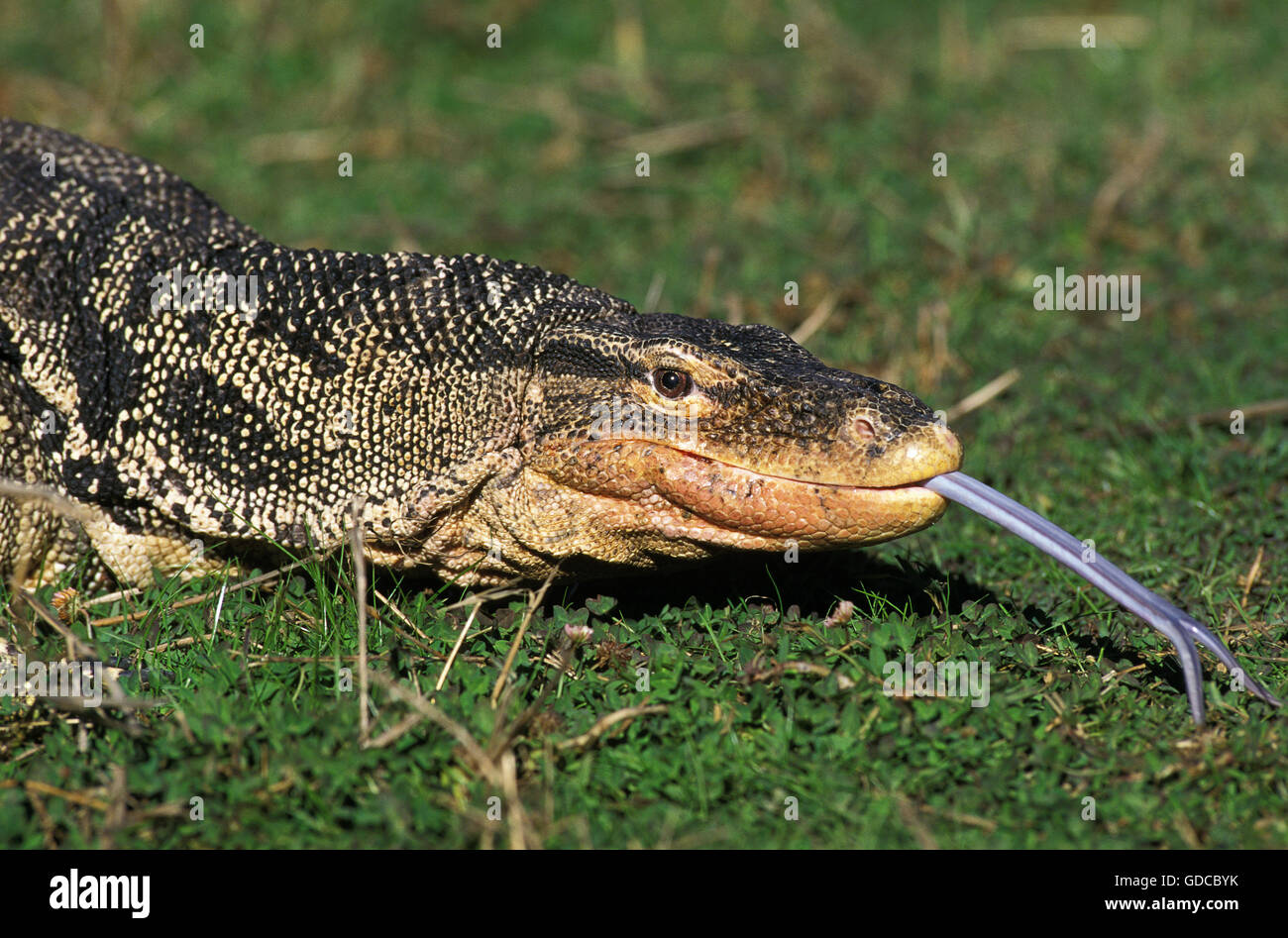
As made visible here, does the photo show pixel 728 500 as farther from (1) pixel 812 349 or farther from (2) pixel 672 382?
(1) pixel 812 349

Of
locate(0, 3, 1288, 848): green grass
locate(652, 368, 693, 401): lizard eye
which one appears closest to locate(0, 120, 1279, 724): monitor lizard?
locate(652, 368, 693, 401): lizard eye

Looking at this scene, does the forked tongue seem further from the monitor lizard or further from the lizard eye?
the lizard eye

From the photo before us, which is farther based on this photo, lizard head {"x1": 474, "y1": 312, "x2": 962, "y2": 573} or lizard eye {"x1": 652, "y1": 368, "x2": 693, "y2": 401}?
lizard eye {"x1": 652, "y1": 368, "x2": 693, "y2": 401}

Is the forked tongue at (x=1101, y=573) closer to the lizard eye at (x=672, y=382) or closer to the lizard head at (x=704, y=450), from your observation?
the lizard head at (x=704, y=450)

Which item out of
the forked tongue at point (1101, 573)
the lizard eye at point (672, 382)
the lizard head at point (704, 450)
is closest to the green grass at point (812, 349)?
the forked tongue at point (1101, 573)

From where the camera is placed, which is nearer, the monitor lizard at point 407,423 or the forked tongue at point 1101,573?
the forked tongue at point 1101,573

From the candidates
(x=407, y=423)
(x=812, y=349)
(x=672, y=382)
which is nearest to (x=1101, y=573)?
(x=672, y=382)
